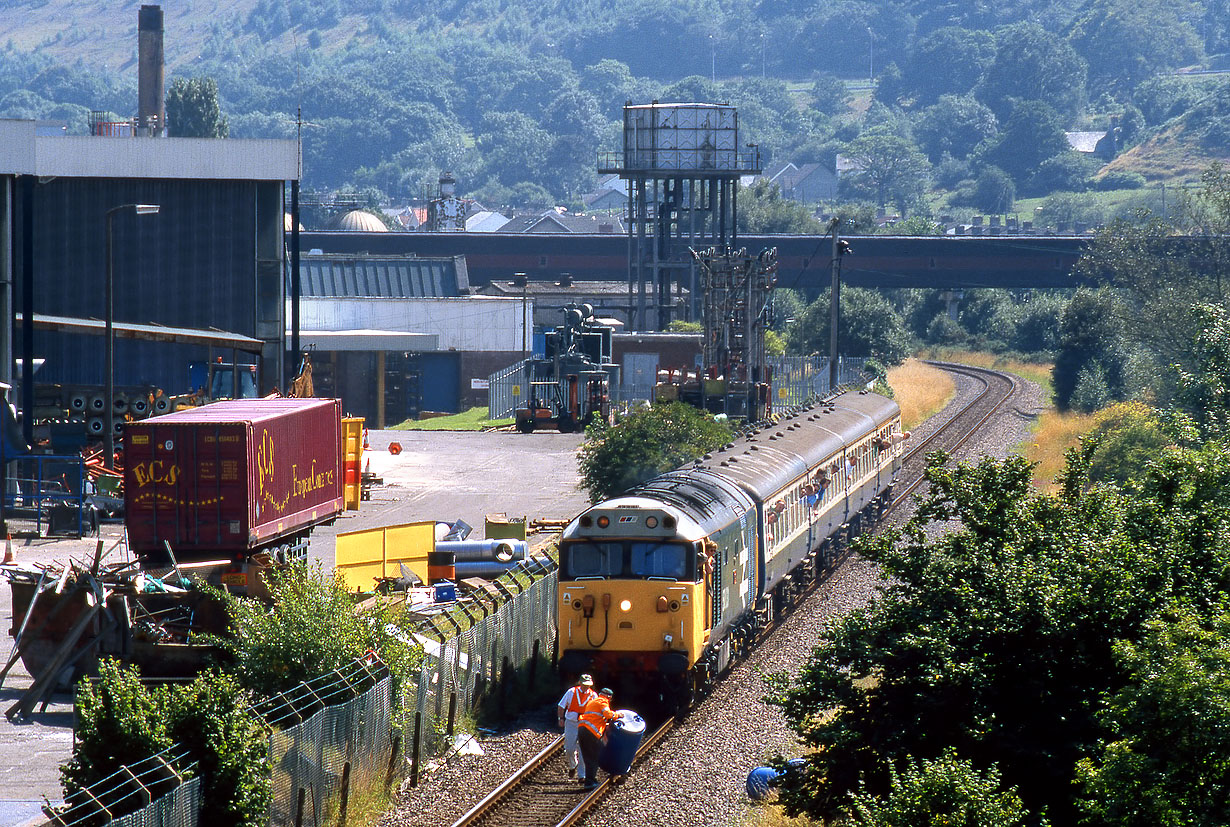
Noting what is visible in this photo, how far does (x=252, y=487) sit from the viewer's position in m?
27.2

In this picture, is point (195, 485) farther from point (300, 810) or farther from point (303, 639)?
point (300, 810)

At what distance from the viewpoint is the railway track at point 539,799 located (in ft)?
56.8

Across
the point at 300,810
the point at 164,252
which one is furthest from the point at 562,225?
the point at 300,810

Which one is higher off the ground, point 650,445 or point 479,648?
point 650,445

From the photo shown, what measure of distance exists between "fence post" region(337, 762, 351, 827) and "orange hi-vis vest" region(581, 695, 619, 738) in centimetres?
285

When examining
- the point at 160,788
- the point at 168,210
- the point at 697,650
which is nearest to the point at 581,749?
the point at 697,650

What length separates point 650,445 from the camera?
37.2 metres

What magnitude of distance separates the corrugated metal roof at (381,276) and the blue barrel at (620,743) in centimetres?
7343

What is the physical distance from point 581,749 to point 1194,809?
798 centimetres

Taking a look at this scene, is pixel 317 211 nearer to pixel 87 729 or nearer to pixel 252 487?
pixel 252 487

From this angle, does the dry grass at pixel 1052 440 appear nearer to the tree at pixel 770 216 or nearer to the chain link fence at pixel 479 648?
the chain link fence at pixel 479 648

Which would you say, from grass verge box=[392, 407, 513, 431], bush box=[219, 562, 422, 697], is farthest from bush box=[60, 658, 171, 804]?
grass verge box=[392, 407, 513, 431]

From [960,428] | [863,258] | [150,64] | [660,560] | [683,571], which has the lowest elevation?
[960,428]

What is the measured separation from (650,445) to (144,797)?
952 inches
